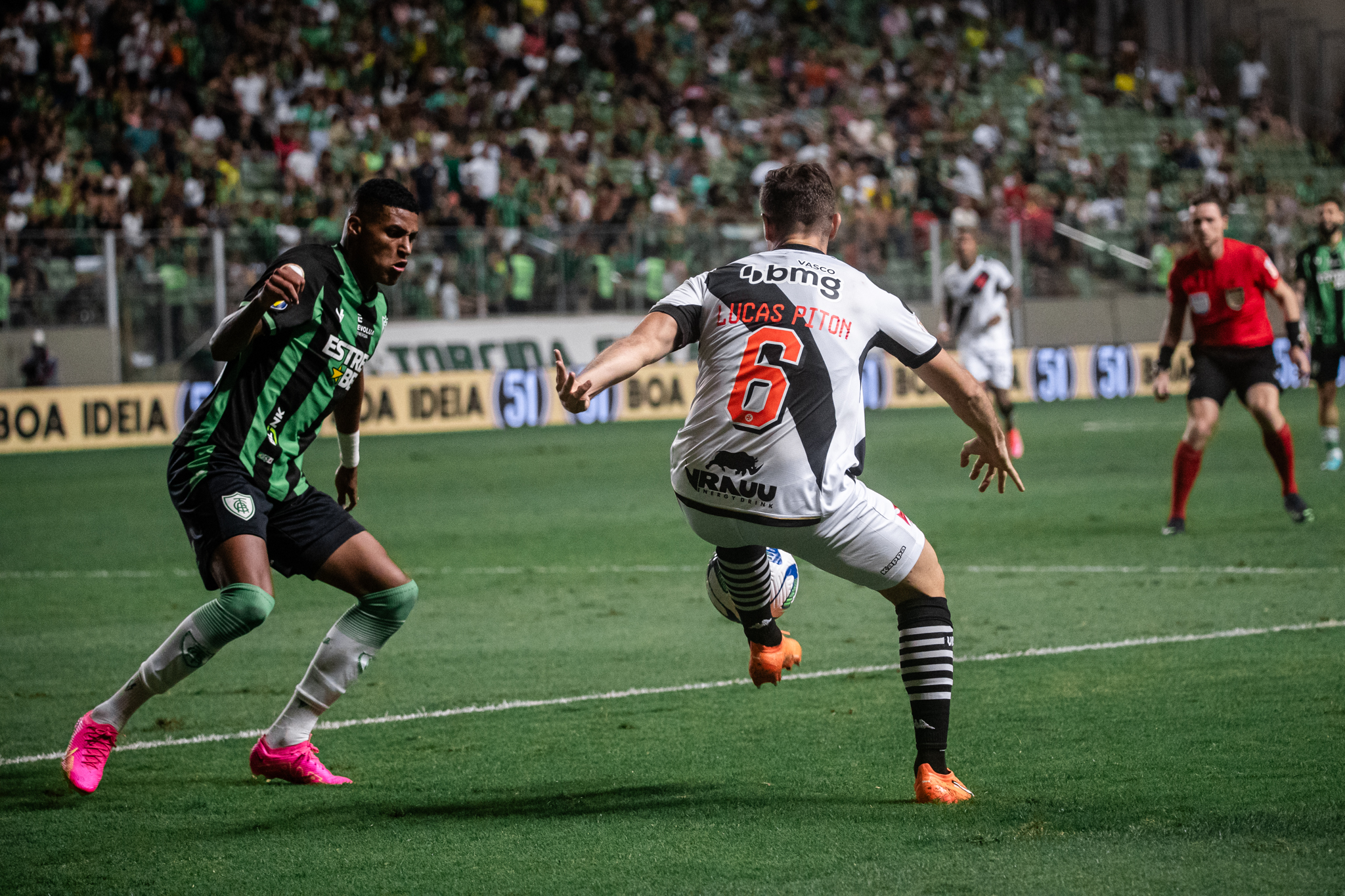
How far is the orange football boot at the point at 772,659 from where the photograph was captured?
5.53 meters

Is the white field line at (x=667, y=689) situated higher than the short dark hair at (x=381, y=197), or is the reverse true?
the short dark hair at (x=381, y=197)

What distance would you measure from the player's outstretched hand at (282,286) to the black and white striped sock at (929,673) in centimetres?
217

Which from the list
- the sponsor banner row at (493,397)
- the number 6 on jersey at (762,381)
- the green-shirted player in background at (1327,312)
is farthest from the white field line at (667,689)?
the sponsor banner row at (493,397)

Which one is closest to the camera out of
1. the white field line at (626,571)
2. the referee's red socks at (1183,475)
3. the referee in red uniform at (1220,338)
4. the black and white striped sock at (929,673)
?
the black and white striped sock at (929,673)

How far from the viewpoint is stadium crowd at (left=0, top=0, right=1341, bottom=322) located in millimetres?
24047

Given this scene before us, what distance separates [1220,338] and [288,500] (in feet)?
25.1

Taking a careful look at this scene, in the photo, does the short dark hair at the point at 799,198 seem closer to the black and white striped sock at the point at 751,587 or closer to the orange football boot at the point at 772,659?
the black and white striped sock at the point at 751,587

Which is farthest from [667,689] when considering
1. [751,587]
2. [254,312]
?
[254,312]

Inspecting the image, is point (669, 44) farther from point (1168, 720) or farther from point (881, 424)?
point (1168, 720)

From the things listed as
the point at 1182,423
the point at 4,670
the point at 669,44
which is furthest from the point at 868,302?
the point at 669,44

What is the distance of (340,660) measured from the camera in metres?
5.52

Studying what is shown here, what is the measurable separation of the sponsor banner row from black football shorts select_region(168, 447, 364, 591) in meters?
12.6

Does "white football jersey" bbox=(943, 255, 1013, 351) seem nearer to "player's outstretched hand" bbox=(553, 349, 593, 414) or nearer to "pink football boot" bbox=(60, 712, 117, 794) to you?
"pink football boot" bbox=(60, 712, 117, 794)

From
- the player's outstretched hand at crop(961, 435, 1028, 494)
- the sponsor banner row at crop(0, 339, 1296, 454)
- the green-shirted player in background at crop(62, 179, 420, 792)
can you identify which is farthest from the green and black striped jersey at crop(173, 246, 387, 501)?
the sponsor banner row at crop(0, 339, 1296, 454)
